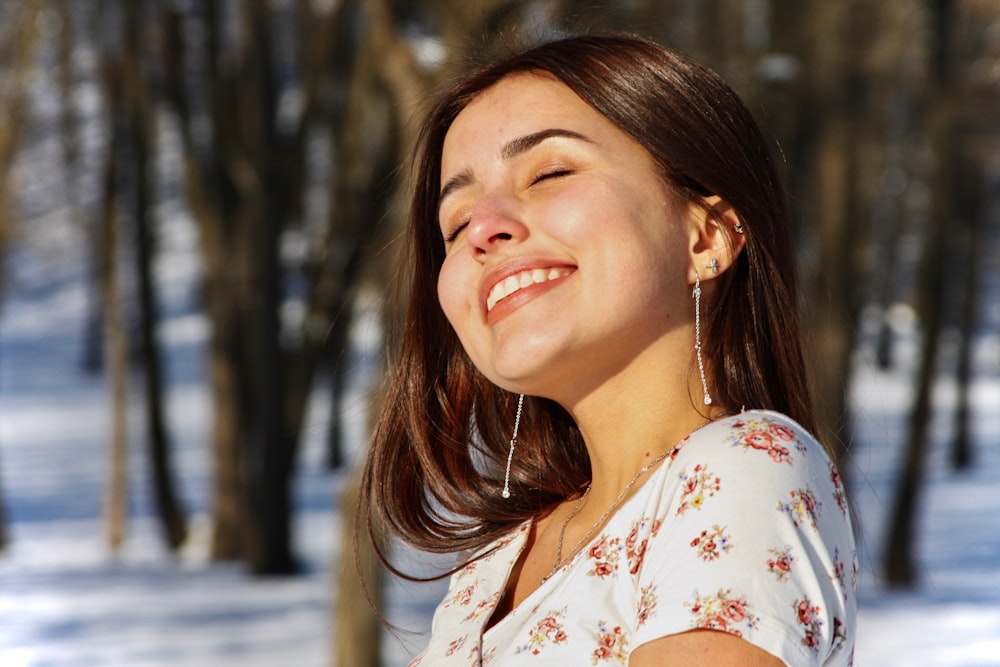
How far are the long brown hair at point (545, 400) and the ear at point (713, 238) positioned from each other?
19mm

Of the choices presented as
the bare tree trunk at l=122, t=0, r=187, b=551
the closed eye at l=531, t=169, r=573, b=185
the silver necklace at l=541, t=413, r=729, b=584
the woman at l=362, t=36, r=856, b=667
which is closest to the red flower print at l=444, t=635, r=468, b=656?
the woman at l=362, t=36, r=856, b=667

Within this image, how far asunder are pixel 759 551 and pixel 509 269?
0.54m

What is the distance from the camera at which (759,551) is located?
1.23 meters

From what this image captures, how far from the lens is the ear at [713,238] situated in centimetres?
164

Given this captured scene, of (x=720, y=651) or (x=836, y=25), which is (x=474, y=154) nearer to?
(x=720, y=651)

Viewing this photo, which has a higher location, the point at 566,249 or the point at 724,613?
the point at 566,249

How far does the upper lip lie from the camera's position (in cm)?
158

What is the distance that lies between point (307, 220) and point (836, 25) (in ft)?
20.9

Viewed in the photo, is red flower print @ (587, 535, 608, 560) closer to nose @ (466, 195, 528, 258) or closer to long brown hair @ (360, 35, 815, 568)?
long brown hair @ (360, 35, 815, 568)

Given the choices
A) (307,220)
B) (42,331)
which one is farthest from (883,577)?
(42,331)

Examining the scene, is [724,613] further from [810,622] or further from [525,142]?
[525,142]

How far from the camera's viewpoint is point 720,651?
121 cm

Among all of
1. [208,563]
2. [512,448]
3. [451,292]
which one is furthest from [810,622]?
[208,563]

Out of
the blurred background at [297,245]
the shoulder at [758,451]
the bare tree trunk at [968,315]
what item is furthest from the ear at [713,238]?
the bare tree trunk at [968,315]
